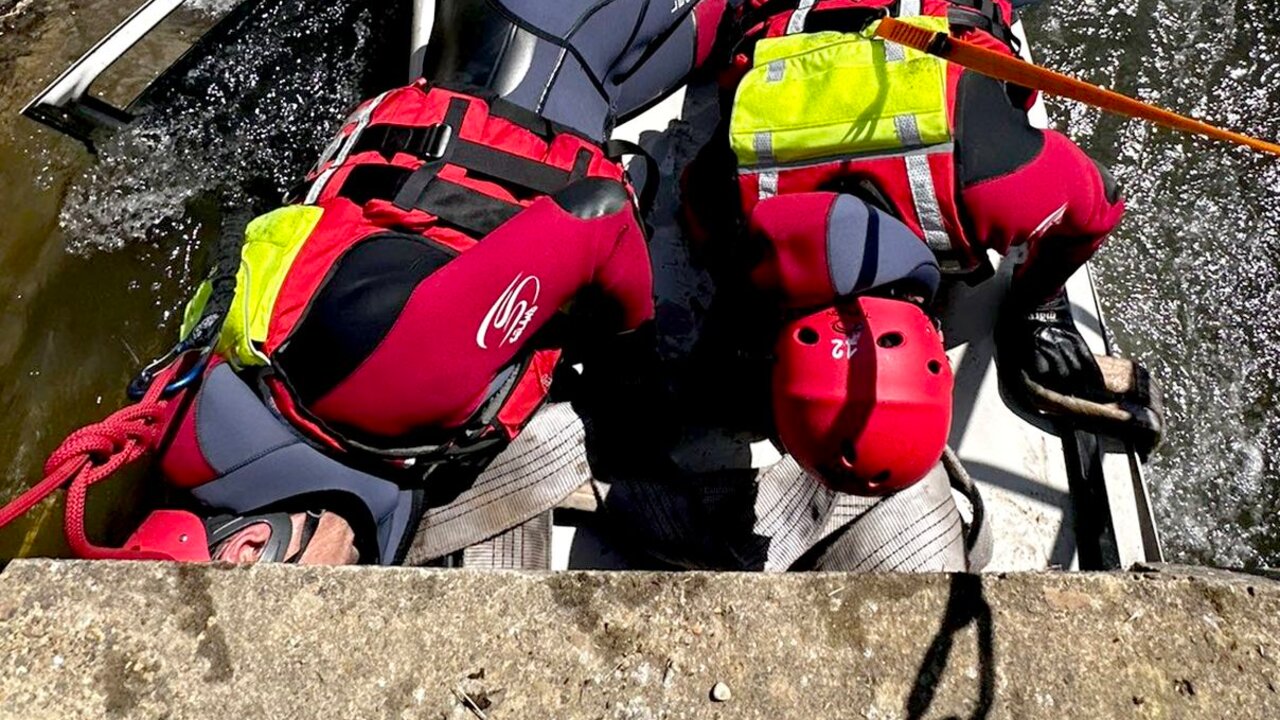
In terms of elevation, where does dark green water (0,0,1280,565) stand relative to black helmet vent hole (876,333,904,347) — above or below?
below

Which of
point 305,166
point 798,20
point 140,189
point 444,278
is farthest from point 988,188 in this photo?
point 140,189

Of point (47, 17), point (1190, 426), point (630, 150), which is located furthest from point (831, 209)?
point (47, 17)

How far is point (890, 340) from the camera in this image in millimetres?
1819

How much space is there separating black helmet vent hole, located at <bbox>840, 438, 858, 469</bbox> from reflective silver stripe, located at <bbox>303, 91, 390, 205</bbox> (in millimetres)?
1251

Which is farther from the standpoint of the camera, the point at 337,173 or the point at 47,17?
the point at 47,17

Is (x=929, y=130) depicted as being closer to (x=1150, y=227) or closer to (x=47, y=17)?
(x=1150, y=227)

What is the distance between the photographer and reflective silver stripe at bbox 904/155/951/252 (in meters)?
1.95

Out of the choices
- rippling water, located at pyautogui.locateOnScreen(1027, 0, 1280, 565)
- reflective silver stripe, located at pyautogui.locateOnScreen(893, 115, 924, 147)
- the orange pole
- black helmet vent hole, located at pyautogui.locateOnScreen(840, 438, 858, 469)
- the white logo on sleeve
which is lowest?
rippling water, located at pyautogui.locateOnScreen(1027, 0, 1280, 565)

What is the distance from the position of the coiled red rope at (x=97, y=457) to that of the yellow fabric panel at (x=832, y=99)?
52.9 inches

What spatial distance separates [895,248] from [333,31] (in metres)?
2.46

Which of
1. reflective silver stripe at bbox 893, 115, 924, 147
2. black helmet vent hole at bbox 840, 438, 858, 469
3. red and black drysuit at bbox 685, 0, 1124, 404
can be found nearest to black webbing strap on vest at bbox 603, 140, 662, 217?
red and black drysuit at bbox 685, 0, 1124, 404

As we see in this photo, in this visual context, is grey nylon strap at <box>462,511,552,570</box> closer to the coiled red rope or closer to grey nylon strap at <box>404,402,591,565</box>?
grey nylon strap at <box>404,402,591,565</box>

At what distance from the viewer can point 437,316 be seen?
69.9 inches

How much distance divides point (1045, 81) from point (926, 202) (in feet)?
1.68
